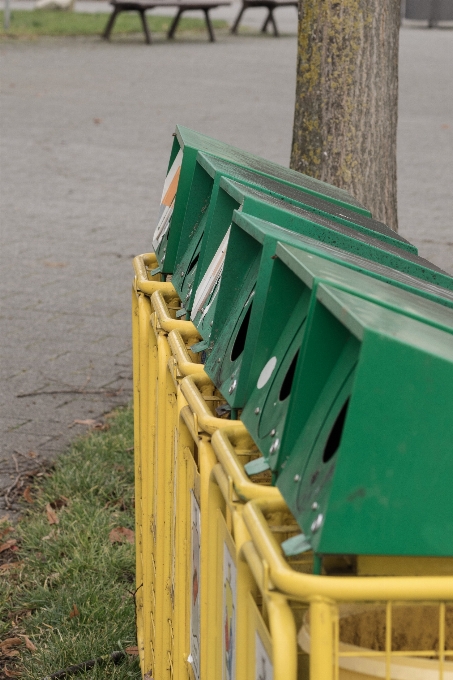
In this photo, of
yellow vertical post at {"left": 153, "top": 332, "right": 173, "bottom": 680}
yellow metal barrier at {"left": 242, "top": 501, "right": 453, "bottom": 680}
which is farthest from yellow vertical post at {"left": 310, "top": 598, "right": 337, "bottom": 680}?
yellow vertical post at {"left": 153, "top": 332, "right": 173, "bottom": 680}

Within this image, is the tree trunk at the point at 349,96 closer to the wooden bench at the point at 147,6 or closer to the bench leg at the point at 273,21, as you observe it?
the wooden bench at the point at 147,6

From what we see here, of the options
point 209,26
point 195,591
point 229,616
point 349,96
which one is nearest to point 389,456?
point 229,616

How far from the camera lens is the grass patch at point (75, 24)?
22438 mm

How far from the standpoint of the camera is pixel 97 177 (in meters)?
9.66

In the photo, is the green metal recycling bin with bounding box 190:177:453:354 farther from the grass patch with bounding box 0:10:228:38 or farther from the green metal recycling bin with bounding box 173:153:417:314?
the grass patch with bounding box 0:10:228:38

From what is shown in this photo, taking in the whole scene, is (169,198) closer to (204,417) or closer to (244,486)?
(204,417)

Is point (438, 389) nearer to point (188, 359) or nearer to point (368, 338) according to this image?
point (368, 338)

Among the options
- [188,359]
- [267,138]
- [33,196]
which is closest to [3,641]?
[188,359]

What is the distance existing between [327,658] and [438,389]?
356mm

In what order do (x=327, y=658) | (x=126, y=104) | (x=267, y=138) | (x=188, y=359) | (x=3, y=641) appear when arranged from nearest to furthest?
(x=327, y=658)
(x=188, y=359)
(x=3, y=641)
(x=267, y=138)
(x=126, y=104)

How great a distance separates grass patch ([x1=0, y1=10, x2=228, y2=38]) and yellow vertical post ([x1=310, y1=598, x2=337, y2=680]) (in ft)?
71.0

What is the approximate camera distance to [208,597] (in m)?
1.75

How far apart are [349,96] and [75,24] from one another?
21427 millimetres

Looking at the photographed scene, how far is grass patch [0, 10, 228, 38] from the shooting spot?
22.4 metres
